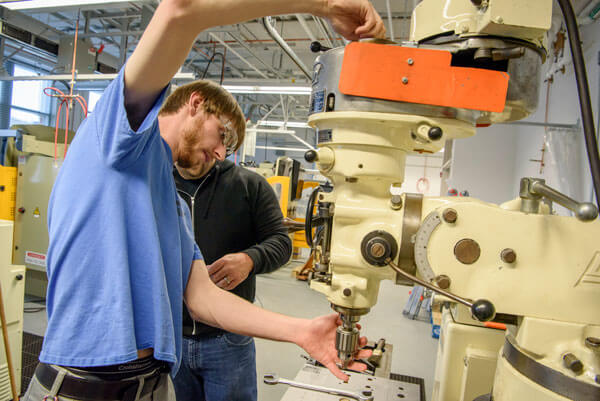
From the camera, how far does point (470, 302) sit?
0.66 metres

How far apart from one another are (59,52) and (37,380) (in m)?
5.43

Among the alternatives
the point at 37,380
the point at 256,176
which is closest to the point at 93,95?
the point at 256,176

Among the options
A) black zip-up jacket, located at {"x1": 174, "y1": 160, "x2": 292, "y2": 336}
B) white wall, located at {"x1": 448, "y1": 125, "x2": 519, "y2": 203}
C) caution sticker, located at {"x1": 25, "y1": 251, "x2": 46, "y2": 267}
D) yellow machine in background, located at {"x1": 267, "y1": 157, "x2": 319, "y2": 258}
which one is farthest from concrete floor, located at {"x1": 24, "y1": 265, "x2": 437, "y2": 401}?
white wall, located at {"x1": 448, "y1": 125, "x2": 519, "y2": 203}

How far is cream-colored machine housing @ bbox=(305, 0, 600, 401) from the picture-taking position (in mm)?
649

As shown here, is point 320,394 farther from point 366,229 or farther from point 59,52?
point 59,52

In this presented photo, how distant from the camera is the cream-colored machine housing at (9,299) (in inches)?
73.2

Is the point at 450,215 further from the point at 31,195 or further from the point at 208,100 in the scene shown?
the point at 31,195

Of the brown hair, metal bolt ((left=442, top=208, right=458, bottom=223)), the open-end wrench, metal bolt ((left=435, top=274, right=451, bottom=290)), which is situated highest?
the brown hair

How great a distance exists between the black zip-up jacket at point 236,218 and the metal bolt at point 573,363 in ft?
3.08

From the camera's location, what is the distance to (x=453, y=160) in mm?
4527

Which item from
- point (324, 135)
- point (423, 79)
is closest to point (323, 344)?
point (324, 135)

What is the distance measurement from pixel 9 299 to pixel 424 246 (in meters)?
2.10

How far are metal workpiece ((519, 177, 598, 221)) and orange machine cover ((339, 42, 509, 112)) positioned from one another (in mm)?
146

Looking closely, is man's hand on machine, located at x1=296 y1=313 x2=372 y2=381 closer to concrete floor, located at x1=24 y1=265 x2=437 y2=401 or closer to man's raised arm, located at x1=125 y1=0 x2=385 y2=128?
man's raised arm, located at x1=125 y1=0 x2=385 y2=128
